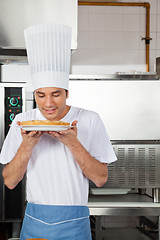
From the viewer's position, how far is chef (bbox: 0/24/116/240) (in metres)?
1.50

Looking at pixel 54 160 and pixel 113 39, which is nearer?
pixel 54 160

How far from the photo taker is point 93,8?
3998mm

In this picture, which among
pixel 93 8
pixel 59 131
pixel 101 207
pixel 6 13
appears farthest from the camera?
pixel 93 8

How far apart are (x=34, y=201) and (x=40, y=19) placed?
4.23 feet

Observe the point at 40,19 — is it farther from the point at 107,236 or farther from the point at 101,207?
the point at 107,236

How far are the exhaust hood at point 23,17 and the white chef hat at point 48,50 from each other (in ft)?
2.69

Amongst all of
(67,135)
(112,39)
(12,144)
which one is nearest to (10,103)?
(112,39)

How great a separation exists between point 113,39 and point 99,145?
2.64 meters

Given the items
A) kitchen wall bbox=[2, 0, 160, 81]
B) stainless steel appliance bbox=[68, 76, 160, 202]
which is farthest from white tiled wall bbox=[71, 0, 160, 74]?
stainless steel appliance bbox=[68, 76, 160, 202]

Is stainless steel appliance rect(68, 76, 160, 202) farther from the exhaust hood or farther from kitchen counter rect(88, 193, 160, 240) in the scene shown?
the exhaust hood

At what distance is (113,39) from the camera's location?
4.03 meters

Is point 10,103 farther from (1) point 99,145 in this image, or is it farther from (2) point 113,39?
(1) point 99,145

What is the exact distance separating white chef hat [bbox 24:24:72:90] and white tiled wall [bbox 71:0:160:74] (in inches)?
95.1

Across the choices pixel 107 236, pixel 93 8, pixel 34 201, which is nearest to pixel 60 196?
pixel 34 201
